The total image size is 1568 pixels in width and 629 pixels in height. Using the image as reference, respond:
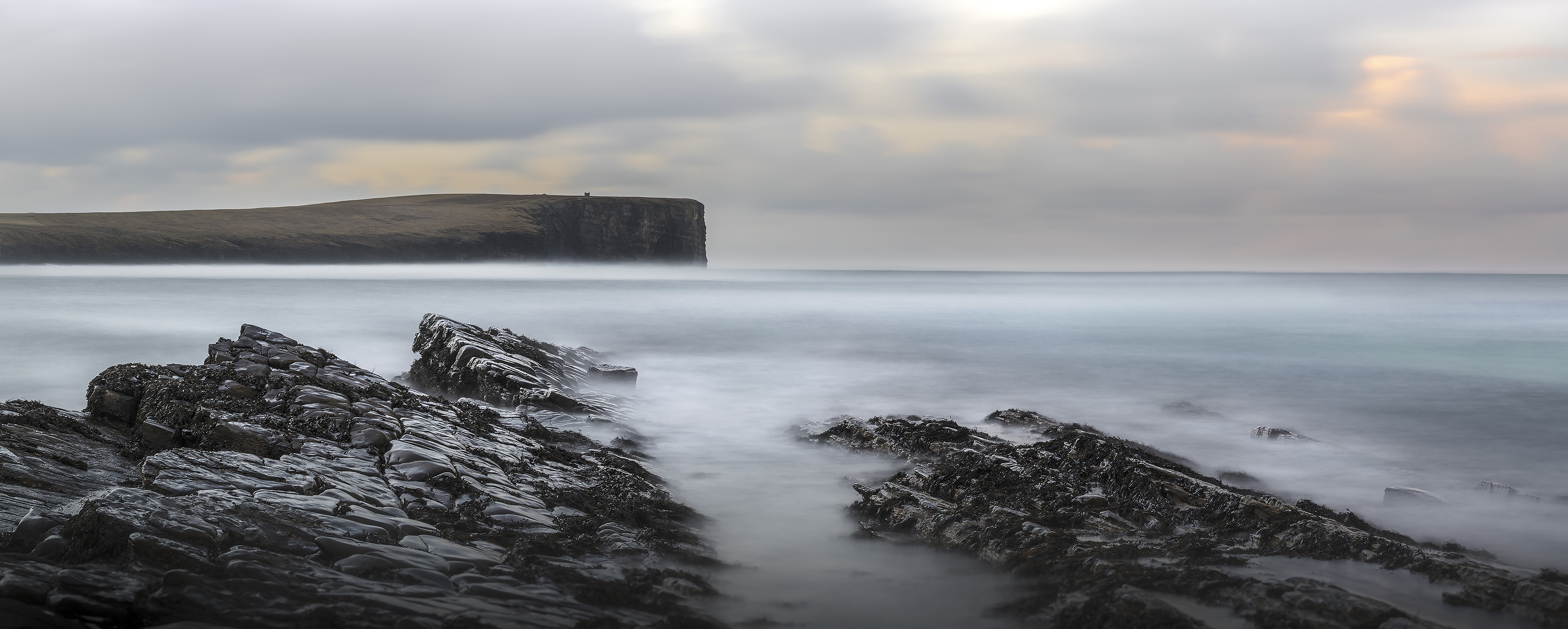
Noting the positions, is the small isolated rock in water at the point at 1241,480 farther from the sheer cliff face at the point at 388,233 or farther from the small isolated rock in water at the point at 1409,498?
the sheer cliff face at the point at 388,233

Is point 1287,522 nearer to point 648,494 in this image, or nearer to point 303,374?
point 648,494

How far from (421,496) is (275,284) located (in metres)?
49.0

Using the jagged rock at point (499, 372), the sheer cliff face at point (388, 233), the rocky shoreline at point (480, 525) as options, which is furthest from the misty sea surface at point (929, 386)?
the sheer cliff face at point (388, 233)

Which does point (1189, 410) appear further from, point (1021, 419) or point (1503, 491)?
point (1503, 491)

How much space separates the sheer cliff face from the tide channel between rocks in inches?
3257

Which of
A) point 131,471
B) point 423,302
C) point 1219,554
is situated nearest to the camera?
point 1219,554

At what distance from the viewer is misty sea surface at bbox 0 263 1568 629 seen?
224 inches

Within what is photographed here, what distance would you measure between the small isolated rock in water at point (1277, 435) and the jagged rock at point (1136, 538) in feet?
11.5

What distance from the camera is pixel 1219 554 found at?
4.87 meters

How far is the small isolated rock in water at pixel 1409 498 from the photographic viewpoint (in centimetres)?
710

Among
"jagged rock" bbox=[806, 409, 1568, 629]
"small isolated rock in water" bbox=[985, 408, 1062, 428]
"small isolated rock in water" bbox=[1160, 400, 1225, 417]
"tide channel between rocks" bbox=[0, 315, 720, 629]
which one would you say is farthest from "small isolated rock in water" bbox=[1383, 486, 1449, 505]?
"tide channel between rocks" bbox=[0, 315, 720, 629]

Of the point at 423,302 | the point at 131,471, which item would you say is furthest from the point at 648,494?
the point at 423,302

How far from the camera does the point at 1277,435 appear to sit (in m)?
10.2

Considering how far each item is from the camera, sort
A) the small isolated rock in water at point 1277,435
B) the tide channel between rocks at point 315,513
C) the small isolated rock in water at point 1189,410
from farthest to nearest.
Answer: the small isolated rock in water at point 1189,410
the small isolated rock in water at point 1277,435
the tide channel between rocks at point 315,513
